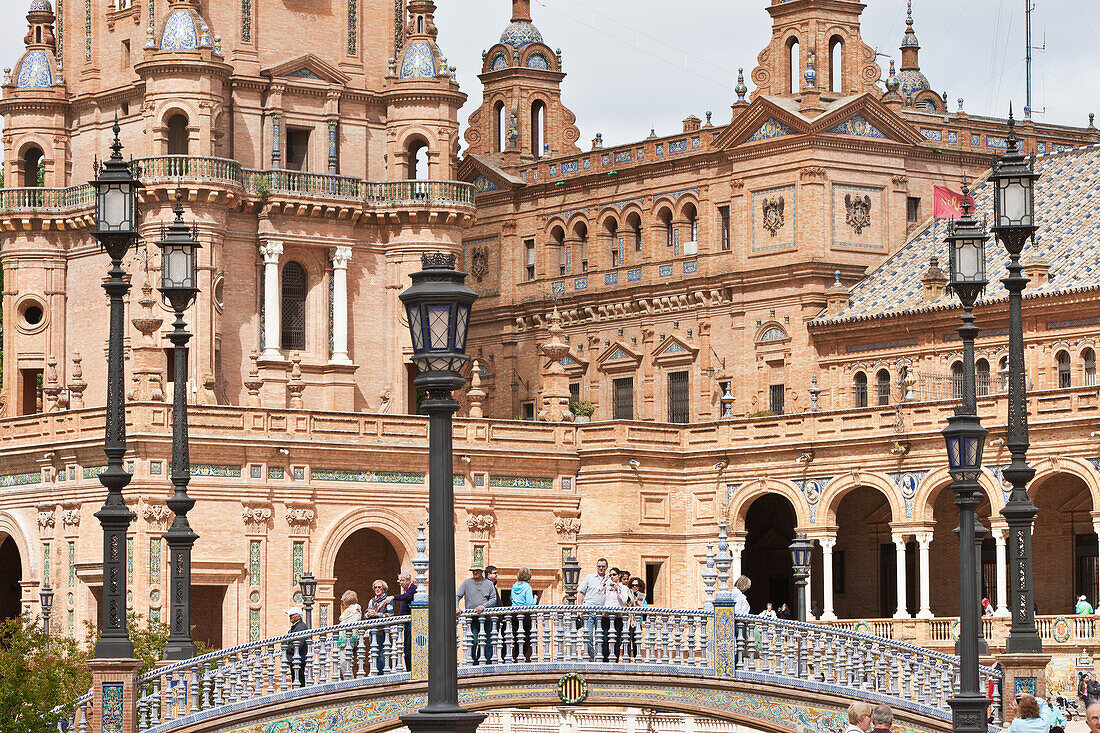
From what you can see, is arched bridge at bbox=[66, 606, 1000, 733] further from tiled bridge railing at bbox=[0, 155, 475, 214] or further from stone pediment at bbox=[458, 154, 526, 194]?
stone pediment at bbox=[458, 154, 526, 194]

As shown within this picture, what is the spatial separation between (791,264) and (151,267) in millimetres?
17333

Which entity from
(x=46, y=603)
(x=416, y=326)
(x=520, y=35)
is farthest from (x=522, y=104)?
(x=416, y=326)

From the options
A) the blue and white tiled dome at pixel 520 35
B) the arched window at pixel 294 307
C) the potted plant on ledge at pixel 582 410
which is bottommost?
the potted plant on ledge at pixel 582 410

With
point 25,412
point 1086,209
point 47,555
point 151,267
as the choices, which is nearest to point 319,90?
point 151,267

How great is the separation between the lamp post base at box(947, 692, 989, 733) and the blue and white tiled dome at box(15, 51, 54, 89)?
1837 inches

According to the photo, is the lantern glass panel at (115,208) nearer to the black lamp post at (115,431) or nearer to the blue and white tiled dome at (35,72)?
the black lamp post at (115,431)

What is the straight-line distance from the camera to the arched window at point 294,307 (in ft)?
217

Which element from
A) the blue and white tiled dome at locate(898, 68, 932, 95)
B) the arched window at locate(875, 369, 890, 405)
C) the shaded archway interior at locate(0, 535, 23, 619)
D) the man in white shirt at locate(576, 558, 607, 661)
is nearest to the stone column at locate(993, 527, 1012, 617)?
the arched window at locate(875, 369, 890, 405)

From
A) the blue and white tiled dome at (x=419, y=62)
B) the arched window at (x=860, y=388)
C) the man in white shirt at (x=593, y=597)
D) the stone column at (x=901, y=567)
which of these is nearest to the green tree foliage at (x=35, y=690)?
the man in white shirt at (x=593, y=597)

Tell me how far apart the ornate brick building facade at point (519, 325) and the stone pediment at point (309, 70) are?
→ 0.33 ft

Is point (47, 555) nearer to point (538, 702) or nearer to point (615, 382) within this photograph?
point (615, 382)

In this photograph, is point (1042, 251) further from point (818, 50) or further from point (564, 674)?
point (564, 674)

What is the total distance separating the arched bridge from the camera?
103 ft

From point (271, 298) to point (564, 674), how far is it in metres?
33.0
